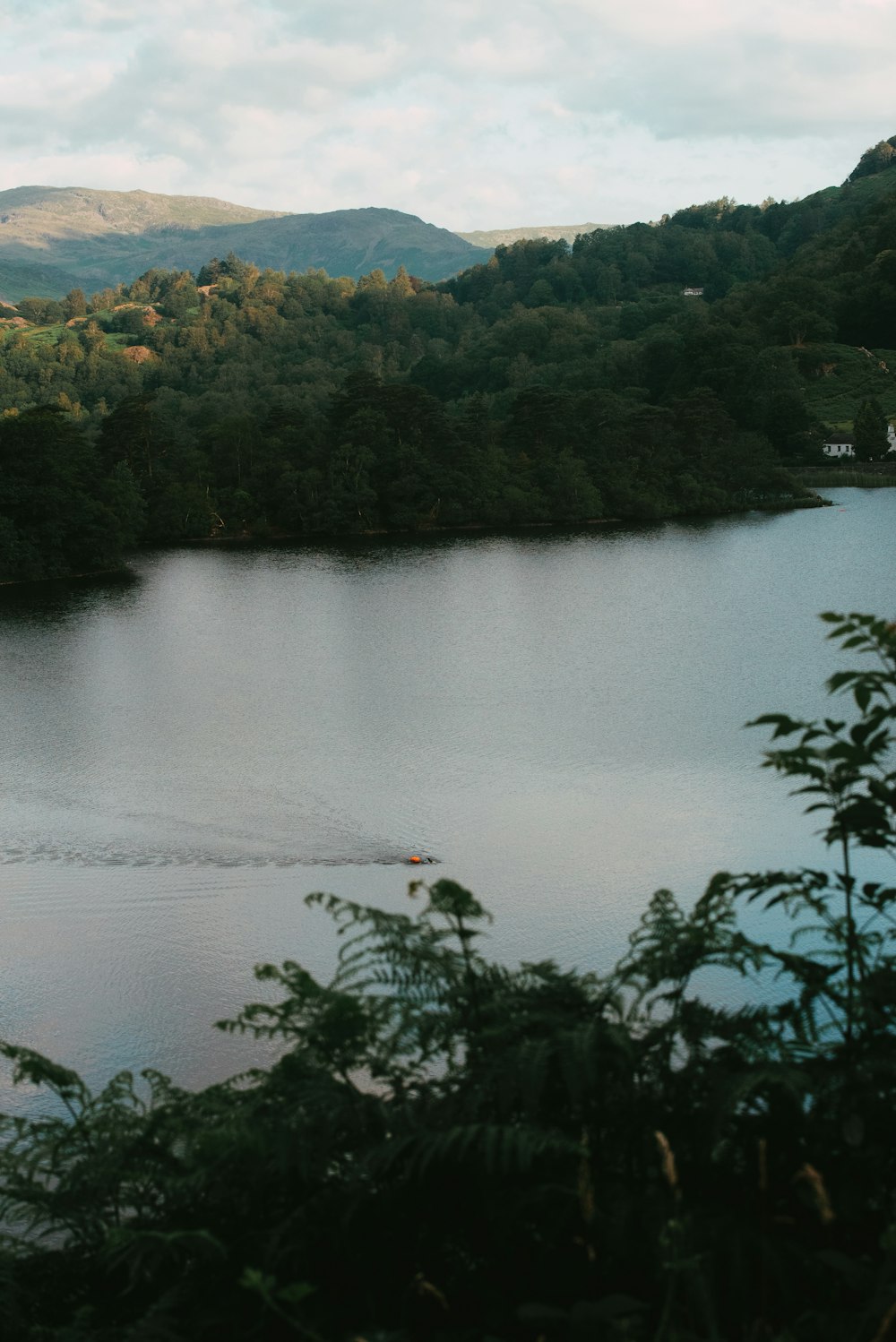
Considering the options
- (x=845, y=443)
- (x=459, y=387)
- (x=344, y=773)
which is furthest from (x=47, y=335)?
(x=344, y=773)

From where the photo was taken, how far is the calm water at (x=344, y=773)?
31.3 feet

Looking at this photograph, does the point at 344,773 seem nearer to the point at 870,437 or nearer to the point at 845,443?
the point at 870,437

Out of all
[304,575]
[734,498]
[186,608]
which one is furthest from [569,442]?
[186,608]

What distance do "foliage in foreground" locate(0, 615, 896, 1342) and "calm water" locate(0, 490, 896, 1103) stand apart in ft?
14.5

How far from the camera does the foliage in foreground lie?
2.46 m

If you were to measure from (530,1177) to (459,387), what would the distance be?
8574cm

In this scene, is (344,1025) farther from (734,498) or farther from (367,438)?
(734,498)

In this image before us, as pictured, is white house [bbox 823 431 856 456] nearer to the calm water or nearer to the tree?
the tree

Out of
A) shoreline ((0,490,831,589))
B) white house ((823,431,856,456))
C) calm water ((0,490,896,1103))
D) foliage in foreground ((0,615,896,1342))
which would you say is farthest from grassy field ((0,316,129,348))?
foliage in foreground ((0,615,896,1342))

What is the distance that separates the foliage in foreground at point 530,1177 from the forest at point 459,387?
1385 inches

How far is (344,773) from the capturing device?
49.1 ft

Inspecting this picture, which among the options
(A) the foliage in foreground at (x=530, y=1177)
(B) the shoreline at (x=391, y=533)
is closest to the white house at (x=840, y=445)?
(B) the shoreline at (x=391, y=533)

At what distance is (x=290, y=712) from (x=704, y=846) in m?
8.54

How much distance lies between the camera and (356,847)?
1213cm
